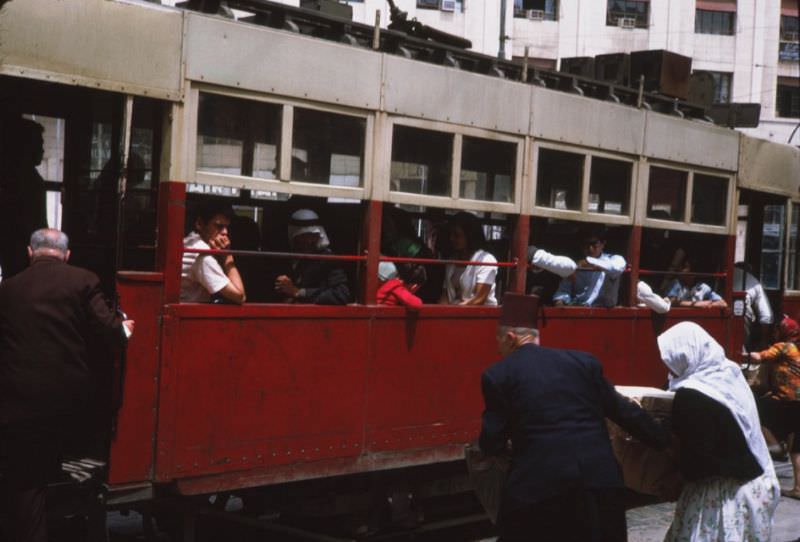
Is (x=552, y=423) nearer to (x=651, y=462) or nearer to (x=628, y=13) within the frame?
(x=651, y=462)

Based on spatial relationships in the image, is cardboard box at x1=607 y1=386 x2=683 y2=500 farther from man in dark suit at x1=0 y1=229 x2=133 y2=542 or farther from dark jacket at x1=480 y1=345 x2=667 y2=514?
man in dark suit at x1=0 y1=229 x2=133 y2=542

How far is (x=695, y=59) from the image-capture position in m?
36.2

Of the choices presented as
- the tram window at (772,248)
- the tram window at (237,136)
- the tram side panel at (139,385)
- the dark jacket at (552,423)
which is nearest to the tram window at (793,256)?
the tram window at (772,248)

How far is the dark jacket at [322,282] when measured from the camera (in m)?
6.02

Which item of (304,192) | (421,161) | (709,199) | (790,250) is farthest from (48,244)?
(790,250)

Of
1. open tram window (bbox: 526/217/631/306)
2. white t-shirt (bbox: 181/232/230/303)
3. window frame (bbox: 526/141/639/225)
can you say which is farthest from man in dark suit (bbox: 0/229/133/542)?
open tram window (bbox: 526/217/631/306)

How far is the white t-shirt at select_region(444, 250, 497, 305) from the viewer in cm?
695

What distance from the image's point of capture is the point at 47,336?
478cm

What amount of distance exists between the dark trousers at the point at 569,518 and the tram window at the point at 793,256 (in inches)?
272

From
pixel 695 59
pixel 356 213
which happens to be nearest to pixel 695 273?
pixel 356 213

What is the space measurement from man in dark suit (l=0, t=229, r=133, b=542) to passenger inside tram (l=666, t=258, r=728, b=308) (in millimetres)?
5239

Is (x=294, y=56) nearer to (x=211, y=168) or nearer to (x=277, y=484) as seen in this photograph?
(x=211, y=168)

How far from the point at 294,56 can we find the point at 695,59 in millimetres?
32724

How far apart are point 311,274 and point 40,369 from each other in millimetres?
1786
